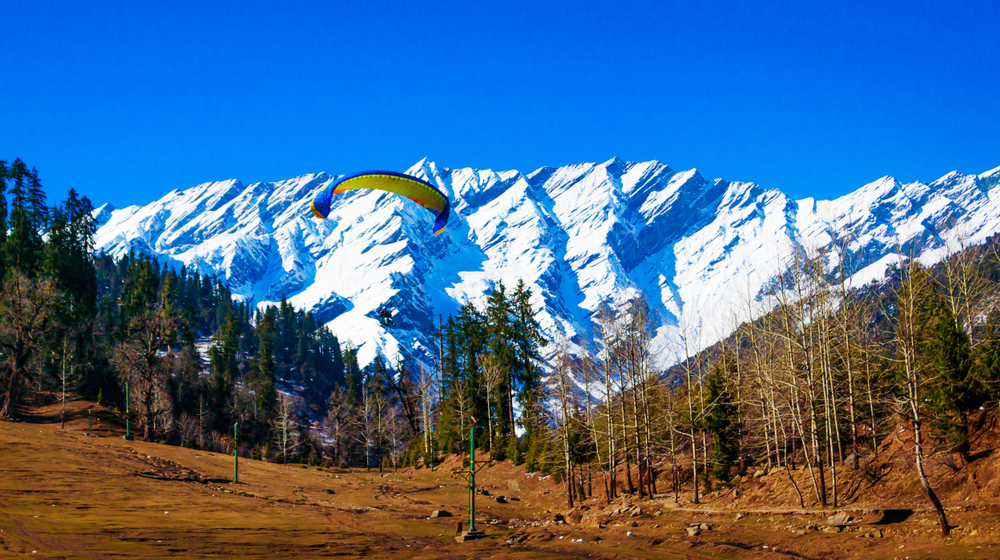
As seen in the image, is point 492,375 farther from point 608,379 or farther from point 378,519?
point 378,519

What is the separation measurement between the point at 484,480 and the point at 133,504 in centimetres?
2697

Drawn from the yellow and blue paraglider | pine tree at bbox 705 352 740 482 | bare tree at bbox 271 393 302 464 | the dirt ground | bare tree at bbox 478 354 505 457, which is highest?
the yellow and blue paraglider

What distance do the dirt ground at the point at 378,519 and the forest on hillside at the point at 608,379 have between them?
1603 mm

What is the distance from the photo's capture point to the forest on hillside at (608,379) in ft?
91.8

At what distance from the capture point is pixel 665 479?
41219 millimetres

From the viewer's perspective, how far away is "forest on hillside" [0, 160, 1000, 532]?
27984 mm

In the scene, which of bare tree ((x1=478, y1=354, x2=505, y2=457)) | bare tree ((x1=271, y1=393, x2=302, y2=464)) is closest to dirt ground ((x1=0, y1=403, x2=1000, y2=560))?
bare tree ((x1=478, y1=354, x2=505, y2=457))

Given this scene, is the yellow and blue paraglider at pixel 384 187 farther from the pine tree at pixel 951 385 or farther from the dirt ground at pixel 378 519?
the pine tree at pixel 951 385

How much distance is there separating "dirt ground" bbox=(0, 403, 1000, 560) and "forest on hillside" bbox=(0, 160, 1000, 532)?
5.26ft

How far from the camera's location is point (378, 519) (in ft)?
109

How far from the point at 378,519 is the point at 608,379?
13.6 m

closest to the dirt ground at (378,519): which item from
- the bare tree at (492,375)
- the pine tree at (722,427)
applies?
the pine tree at (722,427)

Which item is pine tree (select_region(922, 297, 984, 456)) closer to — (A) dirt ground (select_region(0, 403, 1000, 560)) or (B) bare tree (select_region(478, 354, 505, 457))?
(A) dirt ground (select_region(0, 403, 1000, 560))

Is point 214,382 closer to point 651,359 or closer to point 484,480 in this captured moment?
point 484,480
